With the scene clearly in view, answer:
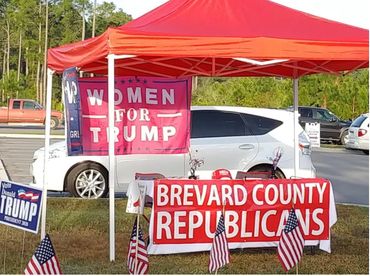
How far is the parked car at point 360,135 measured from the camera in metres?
23.6

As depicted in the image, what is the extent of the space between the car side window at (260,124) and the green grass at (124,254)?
253 centimetres

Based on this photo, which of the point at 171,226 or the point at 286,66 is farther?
the point at 286,66

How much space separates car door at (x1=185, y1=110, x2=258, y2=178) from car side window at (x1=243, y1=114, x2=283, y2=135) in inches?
4.2

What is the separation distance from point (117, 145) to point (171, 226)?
124 cm

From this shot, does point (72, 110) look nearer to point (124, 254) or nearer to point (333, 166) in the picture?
point (124, 254)

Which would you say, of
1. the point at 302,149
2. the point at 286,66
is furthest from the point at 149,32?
the point at 302,149

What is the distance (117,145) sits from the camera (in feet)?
25.7

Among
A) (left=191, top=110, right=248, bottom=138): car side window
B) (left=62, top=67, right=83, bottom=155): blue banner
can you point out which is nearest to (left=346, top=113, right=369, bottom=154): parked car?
(left=191, top=110, right=248, bottom=138): car side window

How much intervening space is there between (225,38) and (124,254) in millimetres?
2667

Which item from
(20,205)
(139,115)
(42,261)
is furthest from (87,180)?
(42,261)

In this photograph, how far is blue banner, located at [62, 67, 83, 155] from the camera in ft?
24.9

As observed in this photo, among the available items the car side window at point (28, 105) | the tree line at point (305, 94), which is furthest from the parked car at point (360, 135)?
the car side window at point (28, 105)

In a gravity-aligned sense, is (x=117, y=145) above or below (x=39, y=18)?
below

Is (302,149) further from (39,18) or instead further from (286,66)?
(39,18)
